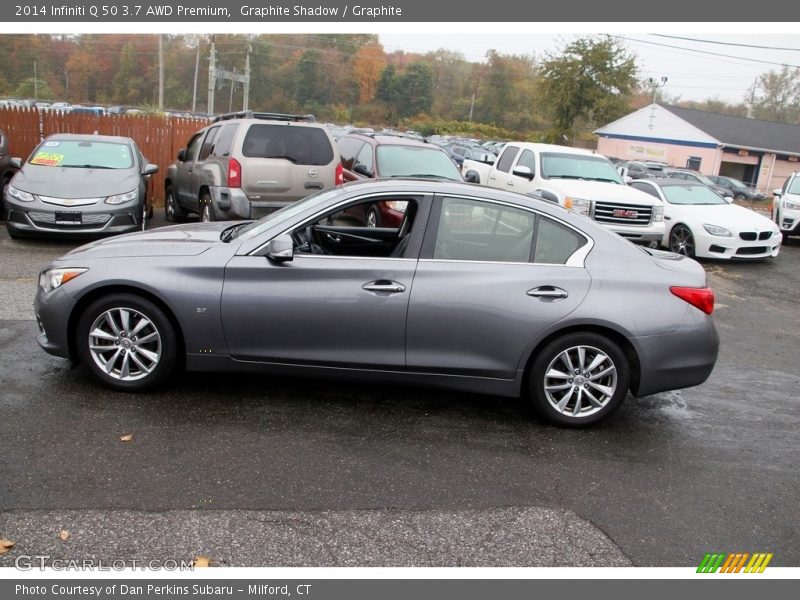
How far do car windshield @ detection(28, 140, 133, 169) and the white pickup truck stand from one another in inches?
246

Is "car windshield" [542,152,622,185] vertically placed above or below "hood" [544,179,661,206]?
above

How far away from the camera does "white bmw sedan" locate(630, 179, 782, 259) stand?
41.3 ft

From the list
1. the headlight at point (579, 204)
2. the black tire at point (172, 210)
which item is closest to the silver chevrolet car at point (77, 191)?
the black tire at point (172, 210)

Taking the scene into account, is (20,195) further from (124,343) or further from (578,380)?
(578,380)

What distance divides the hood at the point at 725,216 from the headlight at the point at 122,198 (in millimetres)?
9572

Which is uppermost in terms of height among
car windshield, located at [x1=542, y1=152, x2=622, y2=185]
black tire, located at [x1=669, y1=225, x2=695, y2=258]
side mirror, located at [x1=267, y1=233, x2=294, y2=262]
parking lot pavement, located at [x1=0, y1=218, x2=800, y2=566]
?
car windshield, located at [x1=542, y1=152, x2=622, y2=185]

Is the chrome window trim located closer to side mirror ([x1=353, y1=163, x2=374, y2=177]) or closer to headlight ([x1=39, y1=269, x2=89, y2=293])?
headlight ([x1=39, y1=269, x2=89, y2=293])

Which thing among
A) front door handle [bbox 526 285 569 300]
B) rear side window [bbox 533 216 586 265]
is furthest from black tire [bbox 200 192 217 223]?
front door handle [bbox 526 285 569 300]

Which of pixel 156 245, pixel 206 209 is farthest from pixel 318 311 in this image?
pixel 206 209

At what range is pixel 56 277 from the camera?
489 cm

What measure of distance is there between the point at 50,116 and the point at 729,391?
573 inches

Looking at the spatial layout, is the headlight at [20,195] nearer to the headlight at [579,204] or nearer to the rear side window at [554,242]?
the rear side window at [554,242]

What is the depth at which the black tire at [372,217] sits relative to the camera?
26.3 ft

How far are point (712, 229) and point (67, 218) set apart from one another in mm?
10793
